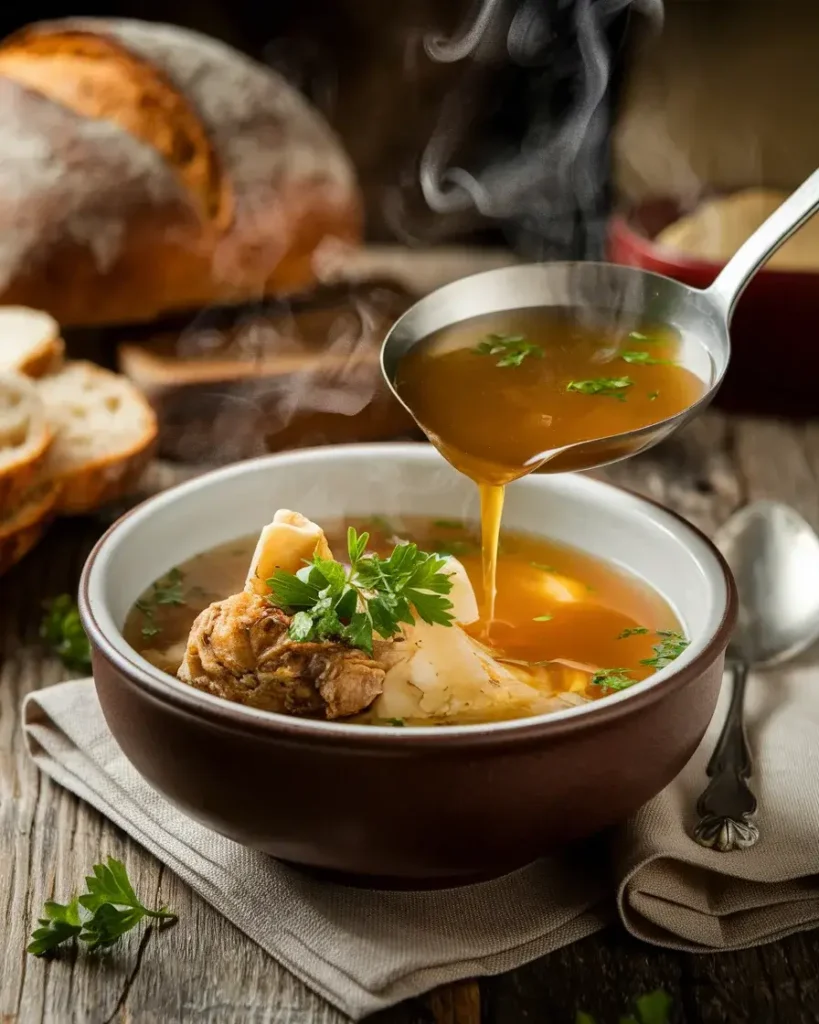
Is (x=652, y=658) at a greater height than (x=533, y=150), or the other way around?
(x=652, y=658)

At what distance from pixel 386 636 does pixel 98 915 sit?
688 mm

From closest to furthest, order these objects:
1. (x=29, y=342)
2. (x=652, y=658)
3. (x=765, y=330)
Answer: (x=652, y=658)
(x=29, y=342)
(x=765, y=330)

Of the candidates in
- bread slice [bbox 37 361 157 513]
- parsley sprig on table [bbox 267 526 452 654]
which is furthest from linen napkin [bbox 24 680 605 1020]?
bread slice [bbox 37 361 157 513]

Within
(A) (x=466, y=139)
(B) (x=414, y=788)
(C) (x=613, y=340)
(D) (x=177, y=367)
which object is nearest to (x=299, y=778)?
(B) (x=414, y=788)

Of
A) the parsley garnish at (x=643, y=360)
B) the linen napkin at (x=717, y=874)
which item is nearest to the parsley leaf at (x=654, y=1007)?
the linen napkin at (x=717, y=874)

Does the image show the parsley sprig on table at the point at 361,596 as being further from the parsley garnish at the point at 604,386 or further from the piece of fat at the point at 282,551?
the parsley garnish at the point at 604,386

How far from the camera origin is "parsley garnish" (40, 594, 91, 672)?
3330 mm

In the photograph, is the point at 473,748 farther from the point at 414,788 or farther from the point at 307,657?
the point at 307,657

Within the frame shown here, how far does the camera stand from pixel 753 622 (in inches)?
128

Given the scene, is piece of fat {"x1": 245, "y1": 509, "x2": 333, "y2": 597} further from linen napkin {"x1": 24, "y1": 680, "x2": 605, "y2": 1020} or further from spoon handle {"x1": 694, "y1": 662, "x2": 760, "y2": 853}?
spoon handle {"x1": 694, "y1": 662, "x2": 760, "y2": 853}

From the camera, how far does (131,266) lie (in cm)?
473

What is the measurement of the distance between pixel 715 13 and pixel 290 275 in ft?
8.95

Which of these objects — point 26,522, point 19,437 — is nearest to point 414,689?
point 26,522

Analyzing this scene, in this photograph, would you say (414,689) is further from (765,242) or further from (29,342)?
(29,342)
